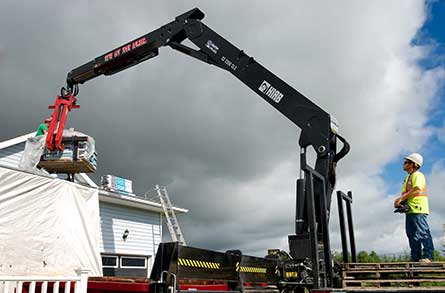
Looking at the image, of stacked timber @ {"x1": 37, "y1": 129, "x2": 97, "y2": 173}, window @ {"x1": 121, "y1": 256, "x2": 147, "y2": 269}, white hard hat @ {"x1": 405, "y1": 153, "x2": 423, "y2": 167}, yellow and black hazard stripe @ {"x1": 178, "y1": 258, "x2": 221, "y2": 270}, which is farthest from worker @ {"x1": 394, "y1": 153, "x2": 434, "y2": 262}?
window @ {"x1": 121, "y1": 256, "x2": 147, "y2": 269}

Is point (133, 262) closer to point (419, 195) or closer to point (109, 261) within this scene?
point (109, 261)

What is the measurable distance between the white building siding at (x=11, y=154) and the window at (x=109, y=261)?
4232mm

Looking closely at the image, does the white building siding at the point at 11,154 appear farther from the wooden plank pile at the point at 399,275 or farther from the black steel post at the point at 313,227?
the wooden plank pile at the point at 399,275

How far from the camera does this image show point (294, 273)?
5938 mm

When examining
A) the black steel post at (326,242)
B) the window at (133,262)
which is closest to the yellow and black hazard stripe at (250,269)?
the black steel post at (326,242)

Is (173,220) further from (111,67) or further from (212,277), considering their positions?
(212,277)

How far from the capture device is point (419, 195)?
21.7 feet

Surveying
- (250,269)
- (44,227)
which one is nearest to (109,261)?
(44,227)

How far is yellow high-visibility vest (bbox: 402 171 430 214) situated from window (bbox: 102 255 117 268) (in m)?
10.8

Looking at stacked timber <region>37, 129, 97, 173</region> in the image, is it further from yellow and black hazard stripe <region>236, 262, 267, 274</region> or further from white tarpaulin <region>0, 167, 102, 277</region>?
yellow and black hazard stripe <region>236, 262, 267, 274</region>

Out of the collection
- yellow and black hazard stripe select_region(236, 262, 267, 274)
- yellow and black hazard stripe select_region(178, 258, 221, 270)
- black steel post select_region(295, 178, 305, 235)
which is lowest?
yellow and black hazard stripe select_region(236, 262, 267, 274)

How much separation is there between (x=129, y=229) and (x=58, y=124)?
6456 millimetres

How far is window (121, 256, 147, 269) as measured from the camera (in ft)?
51.9

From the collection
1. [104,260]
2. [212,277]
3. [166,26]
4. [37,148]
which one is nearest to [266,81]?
[166,26]
